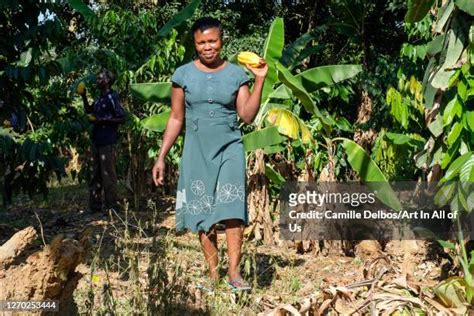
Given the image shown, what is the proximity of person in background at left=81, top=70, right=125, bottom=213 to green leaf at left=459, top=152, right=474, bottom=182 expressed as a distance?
4297mm

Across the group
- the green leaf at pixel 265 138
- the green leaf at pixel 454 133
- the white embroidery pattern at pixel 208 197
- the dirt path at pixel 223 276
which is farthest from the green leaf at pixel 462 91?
the green leaf at pixel 265 138

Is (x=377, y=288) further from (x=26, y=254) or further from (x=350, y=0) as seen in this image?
(x=350, y=0)

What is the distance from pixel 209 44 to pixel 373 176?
2.08m

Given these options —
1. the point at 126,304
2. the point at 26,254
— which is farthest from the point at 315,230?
the point at 26,254

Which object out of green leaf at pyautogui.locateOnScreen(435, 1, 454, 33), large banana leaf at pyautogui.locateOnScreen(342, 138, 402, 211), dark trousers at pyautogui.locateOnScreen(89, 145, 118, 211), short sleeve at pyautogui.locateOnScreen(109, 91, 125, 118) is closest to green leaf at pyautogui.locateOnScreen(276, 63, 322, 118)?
large banana leaf at pyautogui.locateOnScreen(342, 138, 402, 211)

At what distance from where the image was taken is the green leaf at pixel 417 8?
430 centimetres

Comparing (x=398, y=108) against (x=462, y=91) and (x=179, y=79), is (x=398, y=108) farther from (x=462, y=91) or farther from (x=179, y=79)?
(x=179, y=79)

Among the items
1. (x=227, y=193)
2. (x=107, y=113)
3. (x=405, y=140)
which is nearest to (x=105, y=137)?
(x=107, y=113)

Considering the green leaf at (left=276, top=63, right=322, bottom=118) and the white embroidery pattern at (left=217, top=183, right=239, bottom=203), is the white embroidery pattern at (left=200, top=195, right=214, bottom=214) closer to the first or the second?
the white embroidery pattern at (left=217, top=183, right=239, bottom=203)

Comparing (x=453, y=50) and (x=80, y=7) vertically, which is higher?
(x=80, y=7)

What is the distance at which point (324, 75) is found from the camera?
18.7 feet

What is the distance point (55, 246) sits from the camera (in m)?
2.63

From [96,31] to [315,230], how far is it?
4121 mm

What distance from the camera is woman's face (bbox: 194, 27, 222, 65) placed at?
3.63 metres
